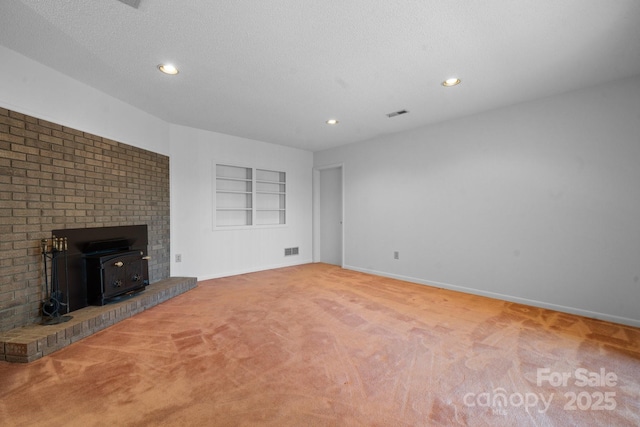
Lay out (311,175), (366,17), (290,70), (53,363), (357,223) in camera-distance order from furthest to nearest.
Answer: (311,175) → (357,223) → (290,70) → (53,363) → (366,17)

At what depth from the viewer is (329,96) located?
3.20 m

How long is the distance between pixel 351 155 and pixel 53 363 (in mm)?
4871

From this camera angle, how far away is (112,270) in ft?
9.75

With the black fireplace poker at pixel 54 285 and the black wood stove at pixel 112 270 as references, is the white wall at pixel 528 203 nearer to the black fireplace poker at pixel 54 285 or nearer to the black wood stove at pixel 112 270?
the black wood stove at pixel 112 270

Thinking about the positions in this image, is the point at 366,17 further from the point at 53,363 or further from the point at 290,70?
the point at 53,363

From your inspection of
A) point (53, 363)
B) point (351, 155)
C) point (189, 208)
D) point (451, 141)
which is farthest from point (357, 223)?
point (53, 363)

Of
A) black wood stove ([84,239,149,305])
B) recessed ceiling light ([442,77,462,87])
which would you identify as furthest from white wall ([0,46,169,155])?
recessed ceiling light ([442,77,462,87])

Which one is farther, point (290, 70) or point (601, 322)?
point (601, 322)

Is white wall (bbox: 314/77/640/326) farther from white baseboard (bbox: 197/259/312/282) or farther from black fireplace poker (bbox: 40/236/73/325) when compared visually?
black fireplace poker (bbox: 40/236/73/325)

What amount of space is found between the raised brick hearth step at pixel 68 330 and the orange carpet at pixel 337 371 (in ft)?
0.26

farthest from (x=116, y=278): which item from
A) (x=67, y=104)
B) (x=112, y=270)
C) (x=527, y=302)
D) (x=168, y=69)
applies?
(x=527, y=302)

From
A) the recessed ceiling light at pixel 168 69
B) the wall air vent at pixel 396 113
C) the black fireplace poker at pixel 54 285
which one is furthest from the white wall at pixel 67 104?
the wall air vent at pixel 396 113

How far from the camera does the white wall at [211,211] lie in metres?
4.35

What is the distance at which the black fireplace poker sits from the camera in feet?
8.23
